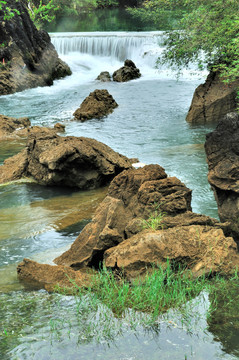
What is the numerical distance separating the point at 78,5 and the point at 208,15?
124ft

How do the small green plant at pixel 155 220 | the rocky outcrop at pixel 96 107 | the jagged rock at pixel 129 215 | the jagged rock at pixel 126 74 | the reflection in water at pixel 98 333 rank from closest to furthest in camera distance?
the reflection in water at pixel 98 333
the small green plant at pixel 155 220
the jagged rock at pixel 129 215
the rocky outcrop at pixel 96 107
the jagged rock at pixel 126 74

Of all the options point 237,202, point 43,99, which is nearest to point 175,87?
point 43,99

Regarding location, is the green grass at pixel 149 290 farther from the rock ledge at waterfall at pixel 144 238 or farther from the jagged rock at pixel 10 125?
the jagged rock at pixel 10 125

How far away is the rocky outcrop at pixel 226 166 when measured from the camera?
18.0ft

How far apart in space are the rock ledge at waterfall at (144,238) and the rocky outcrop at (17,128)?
720cm

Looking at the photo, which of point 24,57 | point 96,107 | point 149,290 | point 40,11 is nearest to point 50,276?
point 149,290

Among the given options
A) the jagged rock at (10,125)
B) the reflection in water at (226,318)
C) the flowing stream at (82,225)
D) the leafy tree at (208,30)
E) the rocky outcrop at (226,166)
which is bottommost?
the jagged rock at (10,125)

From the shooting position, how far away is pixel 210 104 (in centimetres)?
1375

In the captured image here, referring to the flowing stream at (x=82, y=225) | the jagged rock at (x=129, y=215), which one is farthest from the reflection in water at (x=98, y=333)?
the jagged rock at (x=129, y=215)

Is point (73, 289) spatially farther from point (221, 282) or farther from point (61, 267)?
point (221, 282)

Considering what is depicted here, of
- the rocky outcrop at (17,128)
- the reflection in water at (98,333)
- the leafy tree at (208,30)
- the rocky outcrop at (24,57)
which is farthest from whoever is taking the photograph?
the rocky outcrop at (24,57)

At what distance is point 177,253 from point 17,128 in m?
10.4

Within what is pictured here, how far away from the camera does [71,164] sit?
833cm

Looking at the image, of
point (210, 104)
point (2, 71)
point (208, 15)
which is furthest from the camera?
point (2, 71)
